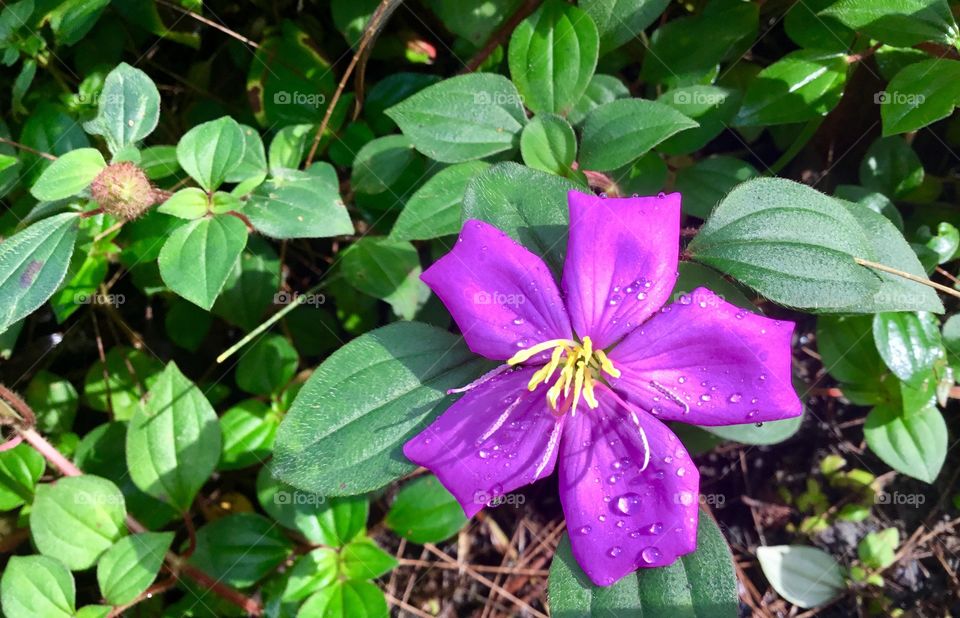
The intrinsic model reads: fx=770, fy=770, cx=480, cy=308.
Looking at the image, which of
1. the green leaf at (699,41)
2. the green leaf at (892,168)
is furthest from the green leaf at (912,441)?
the green leaf at (699,41)

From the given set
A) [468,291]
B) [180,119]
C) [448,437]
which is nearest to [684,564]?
[448,437]

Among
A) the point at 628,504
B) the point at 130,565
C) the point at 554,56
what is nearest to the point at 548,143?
the point at 554,56

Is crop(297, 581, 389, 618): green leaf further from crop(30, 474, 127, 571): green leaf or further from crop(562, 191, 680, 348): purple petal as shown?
crop(562, 191, 680, 348): purple petal

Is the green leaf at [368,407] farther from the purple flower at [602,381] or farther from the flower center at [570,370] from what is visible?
the flower center at [570,370]

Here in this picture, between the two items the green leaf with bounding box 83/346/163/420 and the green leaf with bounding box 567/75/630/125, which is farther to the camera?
the green leaf with bounding box 83/346/163/420

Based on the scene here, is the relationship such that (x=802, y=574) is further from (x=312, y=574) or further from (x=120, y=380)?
(x=120, y=380)

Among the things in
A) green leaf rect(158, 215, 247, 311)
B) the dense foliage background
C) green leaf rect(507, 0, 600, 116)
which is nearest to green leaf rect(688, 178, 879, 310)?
the dense foliage background
